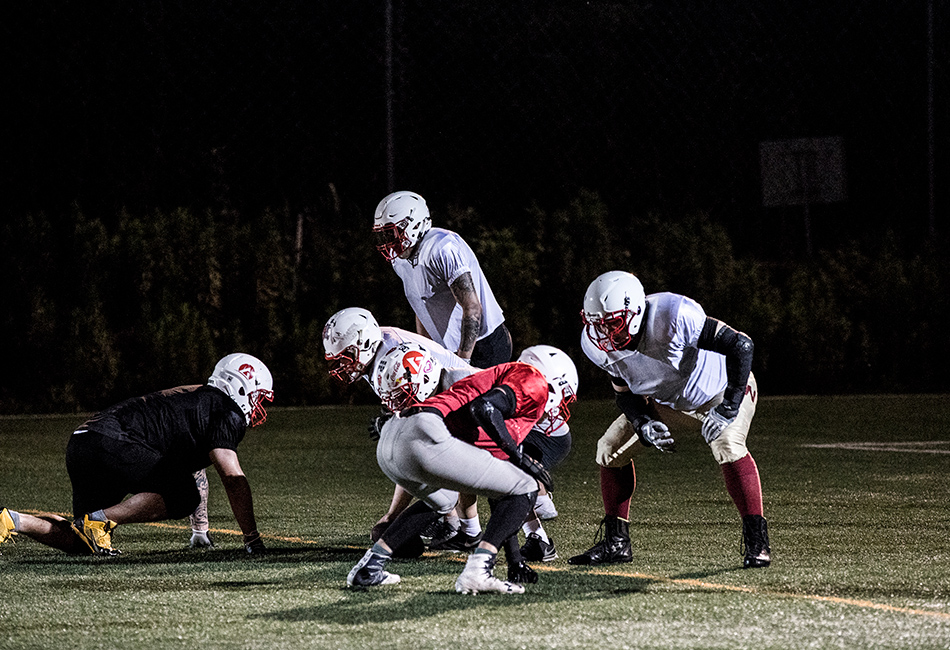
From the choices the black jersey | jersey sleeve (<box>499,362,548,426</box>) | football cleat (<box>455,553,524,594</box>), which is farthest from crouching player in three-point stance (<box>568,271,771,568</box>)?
the black jersey

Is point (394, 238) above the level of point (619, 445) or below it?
above

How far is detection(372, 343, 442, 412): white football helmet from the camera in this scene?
19.1 ft

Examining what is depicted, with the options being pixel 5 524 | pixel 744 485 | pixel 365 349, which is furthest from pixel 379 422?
pixel 5 524

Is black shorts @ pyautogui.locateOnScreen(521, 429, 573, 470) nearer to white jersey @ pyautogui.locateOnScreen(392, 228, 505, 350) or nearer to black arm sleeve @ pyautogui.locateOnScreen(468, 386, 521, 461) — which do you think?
white jersey @ pyautogui.locateOnScreen(392, 228, 505, 350)

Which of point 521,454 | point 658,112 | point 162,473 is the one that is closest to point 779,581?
point 521,454

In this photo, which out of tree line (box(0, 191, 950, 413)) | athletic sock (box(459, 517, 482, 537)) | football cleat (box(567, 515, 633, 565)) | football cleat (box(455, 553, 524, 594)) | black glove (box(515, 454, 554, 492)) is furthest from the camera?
tree line (box(0, 191, 950, 413))

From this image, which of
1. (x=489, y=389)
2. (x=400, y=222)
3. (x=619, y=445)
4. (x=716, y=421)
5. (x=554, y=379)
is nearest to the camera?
(x=489, y=389)

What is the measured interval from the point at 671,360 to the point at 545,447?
2.57ft

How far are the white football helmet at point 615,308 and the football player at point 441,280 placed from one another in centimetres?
110

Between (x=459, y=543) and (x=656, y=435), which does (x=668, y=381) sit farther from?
(x=459, y=543)

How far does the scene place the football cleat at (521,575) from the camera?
19.1 ft

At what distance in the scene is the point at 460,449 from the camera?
18.2 feet

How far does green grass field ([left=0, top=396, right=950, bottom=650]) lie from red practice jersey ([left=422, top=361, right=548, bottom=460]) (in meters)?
0.62

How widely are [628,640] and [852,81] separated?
23229mm
